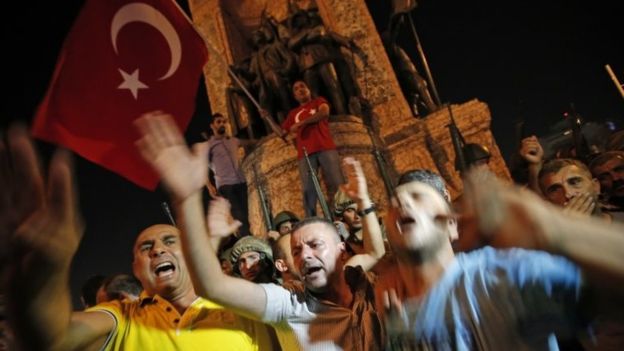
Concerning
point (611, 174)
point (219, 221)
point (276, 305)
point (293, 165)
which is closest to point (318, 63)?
point (293, 165)

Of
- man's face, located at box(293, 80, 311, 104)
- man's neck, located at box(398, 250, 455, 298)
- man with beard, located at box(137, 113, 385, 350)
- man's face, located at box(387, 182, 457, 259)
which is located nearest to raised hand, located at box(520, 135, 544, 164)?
man with beard, located at box(137, 113, 385, 350)

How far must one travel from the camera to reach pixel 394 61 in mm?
9148

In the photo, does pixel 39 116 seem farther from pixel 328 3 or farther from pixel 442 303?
pixel 328 3

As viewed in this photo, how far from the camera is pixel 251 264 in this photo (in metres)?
3.14

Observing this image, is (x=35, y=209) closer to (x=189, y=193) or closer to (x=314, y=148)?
(x=189, y=193)

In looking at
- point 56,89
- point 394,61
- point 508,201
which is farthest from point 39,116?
point 394,61

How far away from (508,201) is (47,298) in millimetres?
1282

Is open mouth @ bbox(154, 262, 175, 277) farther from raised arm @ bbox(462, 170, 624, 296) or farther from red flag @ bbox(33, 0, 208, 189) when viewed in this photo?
raised arm @ bbox(462, 170, 624, 296)

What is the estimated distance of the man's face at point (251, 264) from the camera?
3.14 m

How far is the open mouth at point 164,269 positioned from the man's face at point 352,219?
86.2 inches

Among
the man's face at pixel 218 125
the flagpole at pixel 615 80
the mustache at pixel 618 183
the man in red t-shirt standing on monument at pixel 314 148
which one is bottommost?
the mustache at pixel 618 183

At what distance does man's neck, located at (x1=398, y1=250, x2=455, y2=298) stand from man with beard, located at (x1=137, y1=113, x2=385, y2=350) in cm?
24

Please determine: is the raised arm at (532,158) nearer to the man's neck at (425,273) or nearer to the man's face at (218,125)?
the man's neck at (425,273)

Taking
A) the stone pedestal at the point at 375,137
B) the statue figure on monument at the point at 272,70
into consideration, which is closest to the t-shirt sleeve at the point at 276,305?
the stone pedestal at the point at 375,137
